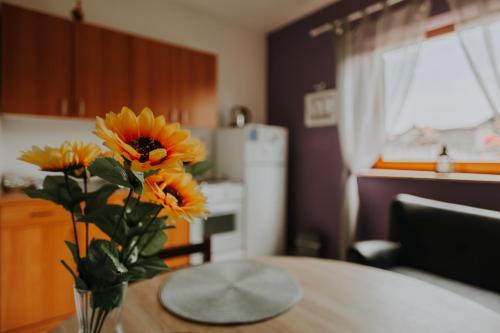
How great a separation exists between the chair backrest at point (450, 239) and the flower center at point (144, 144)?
208 cm

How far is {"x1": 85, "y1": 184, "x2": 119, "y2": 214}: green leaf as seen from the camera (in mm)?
620

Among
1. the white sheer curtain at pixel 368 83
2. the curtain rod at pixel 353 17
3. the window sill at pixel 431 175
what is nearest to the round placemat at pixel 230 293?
the window sill at pixel 431 175

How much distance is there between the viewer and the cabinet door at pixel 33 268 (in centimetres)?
203

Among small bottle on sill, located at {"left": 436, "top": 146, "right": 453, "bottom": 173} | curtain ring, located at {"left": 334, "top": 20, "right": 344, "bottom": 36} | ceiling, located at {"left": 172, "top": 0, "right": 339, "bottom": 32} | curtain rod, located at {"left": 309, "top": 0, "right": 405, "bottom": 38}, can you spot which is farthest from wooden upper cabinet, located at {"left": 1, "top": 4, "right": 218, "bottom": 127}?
small bottle on sill, located at {"left": 436, "top": 146, "right": 453, "bottom": 173}

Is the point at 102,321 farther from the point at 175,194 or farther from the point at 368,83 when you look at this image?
the point at 368,83

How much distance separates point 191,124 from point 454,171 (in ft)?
7.70

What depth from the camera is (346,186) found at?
117 inches

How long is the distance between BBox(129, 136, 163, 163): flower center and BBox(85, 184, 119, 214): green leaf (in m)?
0.14

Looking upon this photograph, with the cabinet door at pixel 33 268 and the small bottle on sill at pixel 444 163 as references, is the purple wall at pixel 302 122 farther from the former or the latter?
the cabinet door at pixel 33 268

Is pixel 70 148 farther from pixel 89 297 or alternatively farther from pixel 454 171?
pixel 454 171

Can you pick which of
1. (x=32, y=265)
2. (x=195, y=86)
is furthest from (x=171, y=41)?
(x=32, y=265)

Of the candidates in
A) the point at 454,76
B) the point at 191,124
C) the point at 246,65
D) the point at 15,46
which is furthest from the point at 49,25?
the point at 454,76

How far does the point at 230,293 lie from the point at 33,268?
1769 mm

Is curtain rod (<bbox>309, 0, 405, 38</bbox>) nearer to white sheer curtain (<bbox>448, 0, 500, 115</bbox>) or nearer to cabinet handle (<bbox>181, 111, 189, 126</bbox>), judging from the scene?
white sheer curtain (<bbox>448, 0, 500, 115</bbox>)
